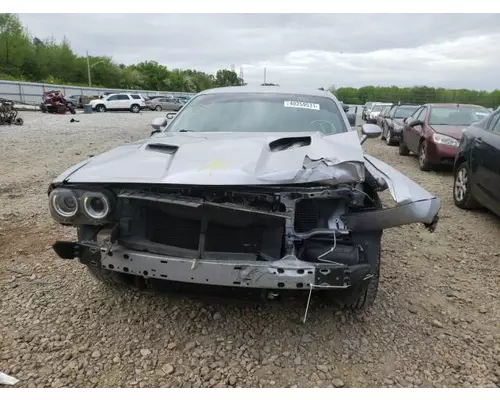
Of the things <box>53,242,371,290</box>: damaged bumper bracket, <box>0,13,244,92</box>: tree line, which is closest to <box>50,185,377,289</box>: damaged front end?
<box>53,242,371,290</box>: damaged bumper bracket

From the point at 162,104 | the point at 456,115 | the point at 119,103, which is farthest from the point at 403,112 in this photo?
the point at 162,104

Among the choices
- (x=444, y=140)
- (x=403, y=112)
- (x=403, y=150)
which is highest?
(x=403, y=112)

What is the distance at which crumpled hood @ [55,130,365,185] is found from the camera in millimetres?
2434

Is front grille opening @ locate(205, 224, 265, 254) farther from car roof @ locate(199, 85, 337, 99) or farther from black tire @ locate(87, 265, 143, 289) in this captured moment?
→ car roof @ locate(199, 85, 337, 99)

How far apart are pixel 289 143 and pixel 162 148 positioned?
3.01ft

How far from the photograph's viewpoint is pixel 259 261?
2.43 metres

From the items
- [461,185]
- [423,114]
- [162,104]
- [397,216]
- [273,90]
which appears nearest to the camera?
[397,216]

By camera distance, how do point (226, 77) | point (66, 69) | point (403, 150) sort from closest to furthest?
point (403, 150)
point (66, 69)
point (226, 77)

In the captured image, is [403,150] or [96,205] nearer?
[96,205]

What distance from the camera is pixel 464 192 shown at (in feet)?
18.5

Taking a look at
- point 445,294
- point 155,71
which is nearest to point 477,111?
point 445,294

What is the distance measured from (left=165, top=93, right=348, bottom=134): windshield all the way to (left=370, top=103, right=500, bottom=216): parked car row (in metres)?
2.01

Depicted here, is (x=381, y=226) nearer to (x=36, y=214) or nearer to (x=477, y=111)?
(x=36, y=214)

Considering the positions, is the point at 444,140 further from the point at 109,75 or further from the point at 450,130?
the point at 109,75
